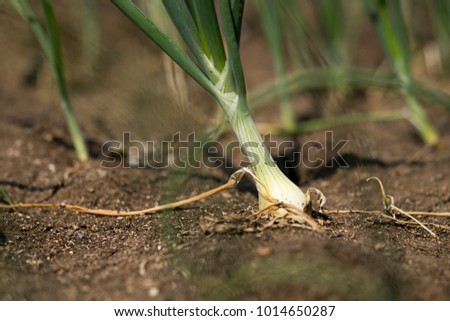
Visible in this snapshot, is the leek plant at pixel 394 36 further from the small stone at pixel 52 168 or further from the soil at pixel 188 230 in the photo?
the small stone at pixel 52 168

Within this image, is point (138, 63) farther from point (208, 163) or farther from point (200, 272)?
point (200, 272)

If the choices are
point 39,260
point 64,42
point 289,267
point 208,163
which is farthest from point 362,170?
point 64,42

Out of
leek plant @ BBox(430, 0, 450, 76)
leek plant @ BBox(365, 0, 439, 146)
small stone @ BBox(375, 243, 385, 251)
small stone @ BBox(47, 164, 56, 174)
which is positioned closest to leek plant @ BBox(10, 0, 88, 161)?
small stone @ BBox(47, 164, 56, 174)

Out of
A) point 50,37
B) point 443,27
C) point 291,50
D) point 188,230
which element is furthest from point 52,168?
point 443,27

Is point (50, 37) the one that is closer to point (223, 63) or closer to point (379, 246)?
point (223, 63)

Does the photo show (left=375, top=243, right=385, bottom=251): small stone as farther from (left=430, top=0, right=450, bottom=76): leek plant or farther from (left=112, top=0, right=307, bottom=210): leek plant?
(left=430, top=0, right=450, bottom=76): leek plant

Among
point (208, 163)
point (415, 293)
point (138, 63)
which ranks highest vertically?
point (138, 63)

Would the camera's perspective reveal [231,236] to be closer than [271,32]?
Yes
